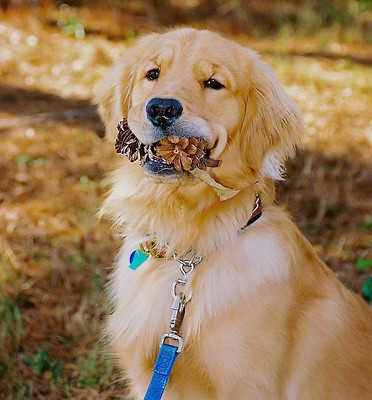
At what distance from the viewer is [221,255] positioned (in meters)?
2.82

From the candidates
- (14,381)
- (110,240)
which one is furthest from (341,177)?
(14,381)

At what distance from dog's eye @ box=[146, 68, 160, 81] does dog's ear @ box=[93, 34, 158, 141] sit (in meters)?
0.14

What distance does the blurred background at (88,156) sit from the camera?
3840mm

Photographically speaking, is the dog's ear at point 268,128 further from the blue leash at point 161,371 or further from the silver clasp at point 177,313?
the blue leash at point 161,371

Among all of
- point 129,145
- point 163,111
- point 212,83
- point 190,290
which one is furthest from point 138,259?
point 212,83

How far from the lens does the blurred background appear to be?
12.6ft

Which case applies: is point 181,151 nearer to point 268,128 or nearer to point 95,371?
point 268,128

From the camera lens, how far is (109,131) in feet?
10.5

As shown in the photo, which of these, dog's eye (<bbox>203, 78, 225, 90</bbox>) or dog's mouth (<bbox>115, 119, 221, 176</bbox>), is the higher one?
dog's eye (<bbox>203, 78, 225, 90</bbox>)

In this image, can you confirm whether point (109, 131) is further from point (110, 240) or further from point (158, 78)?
point (110, 240)

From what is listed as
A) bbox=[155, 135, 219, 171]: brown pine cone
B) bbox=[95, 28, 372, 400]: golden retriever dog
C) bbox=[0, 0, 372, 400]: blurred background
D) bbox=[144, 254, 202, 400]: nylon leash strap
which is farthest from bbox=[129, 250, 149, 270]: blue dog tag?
bbox=[0, 0, 372, 400]: blurred background

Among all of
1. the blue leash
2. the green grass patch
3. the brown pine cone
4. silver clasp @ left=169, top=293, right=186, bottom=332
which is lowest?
the green grass patch

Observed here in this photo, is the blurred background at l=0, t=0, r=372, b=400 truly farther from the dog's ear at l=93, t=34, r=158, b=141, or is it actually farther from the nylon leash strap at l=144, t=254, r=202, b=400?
the dog's ear at l=93, t=34, r=158, b=141

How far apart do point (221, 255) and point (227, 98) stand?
67 centimetres
